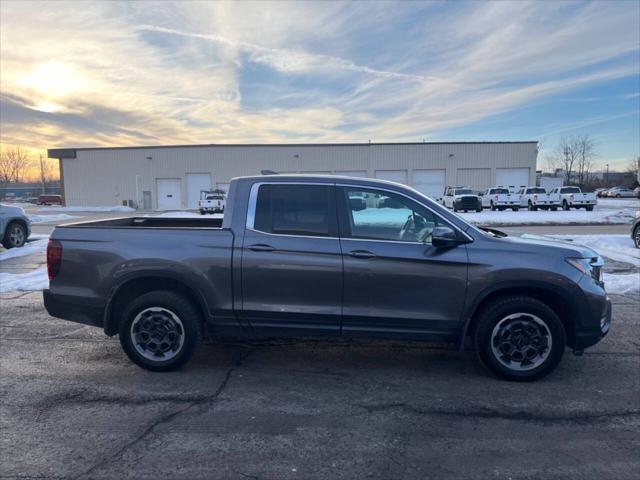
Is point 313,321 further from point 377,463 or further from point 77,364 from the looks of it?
point 77,364

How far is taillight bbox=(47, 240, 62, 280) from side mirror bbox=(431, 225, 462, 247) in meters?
3.69

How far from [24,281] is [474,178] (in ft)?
146

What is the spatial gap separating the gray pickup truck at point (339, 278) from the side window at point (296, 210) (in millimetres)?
10

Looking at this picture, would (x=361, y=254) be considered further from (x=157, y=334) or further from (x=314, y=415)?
(x=157, y=334)

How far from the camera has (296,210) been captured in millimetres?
4312

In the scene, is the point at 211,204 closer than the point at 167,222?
No

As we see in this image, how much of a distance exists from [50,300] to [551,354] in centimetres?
495

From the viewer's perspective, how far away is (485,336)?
13.7 feet

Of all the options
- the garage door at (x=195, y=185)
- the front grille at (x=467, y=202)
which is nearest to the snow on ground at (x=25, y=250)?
the front grille at (x=467, y=202)

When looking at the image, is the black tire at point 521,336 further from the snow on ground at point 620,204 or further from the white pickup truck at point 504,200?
the snow on ground at point 620,204

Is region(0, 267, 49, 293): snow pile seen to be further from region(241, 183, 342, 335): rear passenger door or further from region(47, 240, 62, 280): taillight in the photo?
region(241, 183, 342, 335): rear passenger door

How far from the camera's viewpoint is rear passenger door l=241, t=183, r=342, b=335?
13.6 feet

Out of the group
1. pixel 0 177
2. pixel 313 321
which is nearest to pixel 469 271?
pixel 313 321

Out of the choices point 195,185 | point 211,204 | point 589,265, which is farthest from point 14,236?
point 195,185
